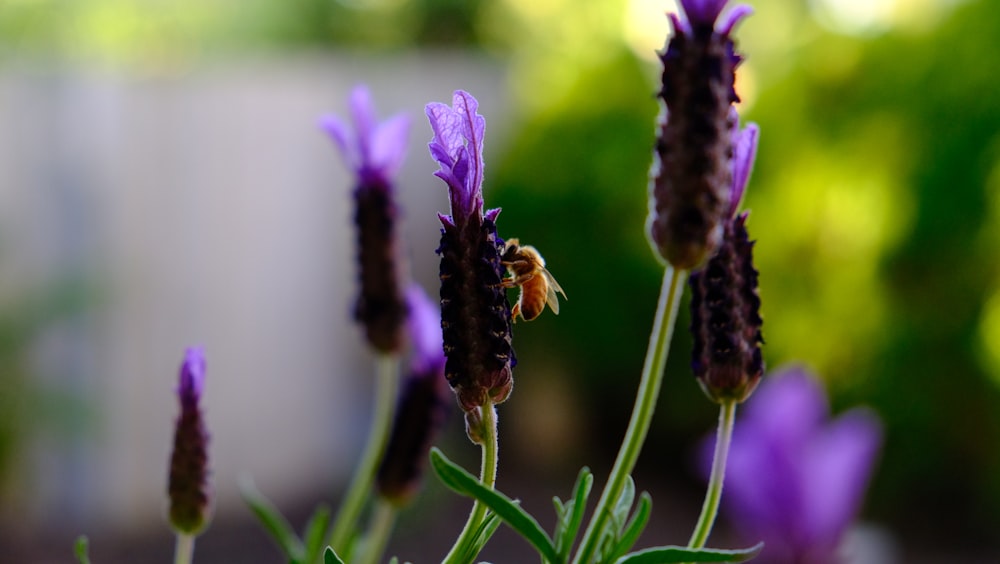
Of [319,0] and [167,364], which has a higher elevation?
[319,0]

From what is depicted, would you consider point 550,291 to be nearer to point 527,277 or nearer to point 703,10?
point 527,277

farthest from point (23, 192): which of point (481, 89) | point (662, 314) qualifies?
point (662, 314)

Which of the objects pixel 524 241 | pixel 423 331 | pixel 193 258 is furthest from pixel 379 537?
pixel 193 258

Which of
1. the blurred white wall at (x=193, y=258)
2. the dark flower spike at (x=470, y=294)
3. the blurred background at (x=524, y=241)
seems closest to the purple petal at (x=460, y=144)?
the dark flower spike at (x=470, y=294)

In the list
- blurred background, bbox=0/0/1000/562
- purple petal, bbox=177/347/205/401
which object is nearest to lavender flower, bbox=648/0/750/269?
purple petal, bbox=177/347/205/401

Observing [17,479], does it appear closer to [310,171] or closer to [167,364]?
[167,364]

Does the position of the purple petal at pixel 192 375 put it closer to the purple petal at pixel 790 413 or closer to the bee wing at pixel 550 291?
the bee wing at pixel 550 291

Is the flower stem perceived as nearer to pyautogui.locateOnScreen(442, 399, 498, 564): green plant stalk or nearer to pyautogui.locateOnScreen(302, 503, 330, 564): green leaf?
pyautogui.locateOnScreen(442, 399, 498, 564): green plant stalk
